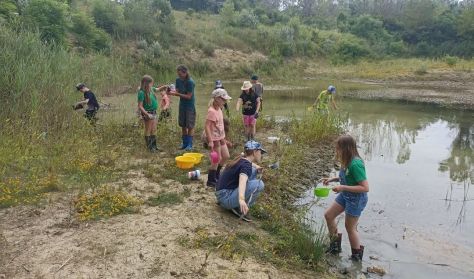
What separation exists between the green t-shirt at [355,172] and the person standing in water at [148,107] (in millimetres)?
4510

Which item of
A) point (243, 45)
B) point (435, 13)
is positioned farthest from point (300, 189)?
point (435, 13)

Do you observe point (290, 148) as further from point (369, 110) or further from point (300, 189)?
point (369, 110)

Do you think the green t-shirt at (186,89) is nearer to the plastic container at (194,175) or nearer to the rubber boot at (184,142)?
the rubber boot at (184,142)

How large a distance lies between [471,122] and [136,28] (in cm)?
2288

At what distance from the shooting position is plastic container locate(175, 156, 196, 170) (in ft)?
25.2

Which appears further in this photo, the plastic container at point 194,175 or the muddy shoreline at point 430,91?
the muddy shoreline at point 430,91

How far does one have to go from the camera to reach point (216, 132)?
6.84 meters

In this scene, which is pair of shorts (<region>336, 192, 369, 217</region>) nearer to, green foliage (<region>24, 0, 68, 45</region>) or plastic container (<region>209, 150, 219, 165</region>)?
plastic container (<region>209, 150, 219, 165</region>)

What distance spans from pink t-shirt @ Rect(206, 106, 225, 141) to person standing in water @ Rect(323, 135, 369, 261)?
2.09 m

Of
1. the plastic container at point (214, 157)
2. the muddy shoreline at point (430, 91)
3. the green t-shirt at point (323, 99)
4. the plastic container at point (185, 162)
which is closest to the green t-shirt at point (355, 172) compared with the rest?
the plastic container at point (214, 157)

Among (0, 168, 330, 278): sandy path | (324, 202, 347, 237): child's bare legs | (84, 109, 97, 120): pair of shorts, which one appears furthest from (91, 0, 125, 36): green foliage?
(324, 202, 347, 237): child's bare legs

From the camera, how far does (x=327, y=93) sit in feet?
40.3

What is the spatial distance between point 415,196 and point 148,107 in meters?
5.31

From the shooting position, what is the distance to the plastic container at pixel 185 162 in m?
7.67
